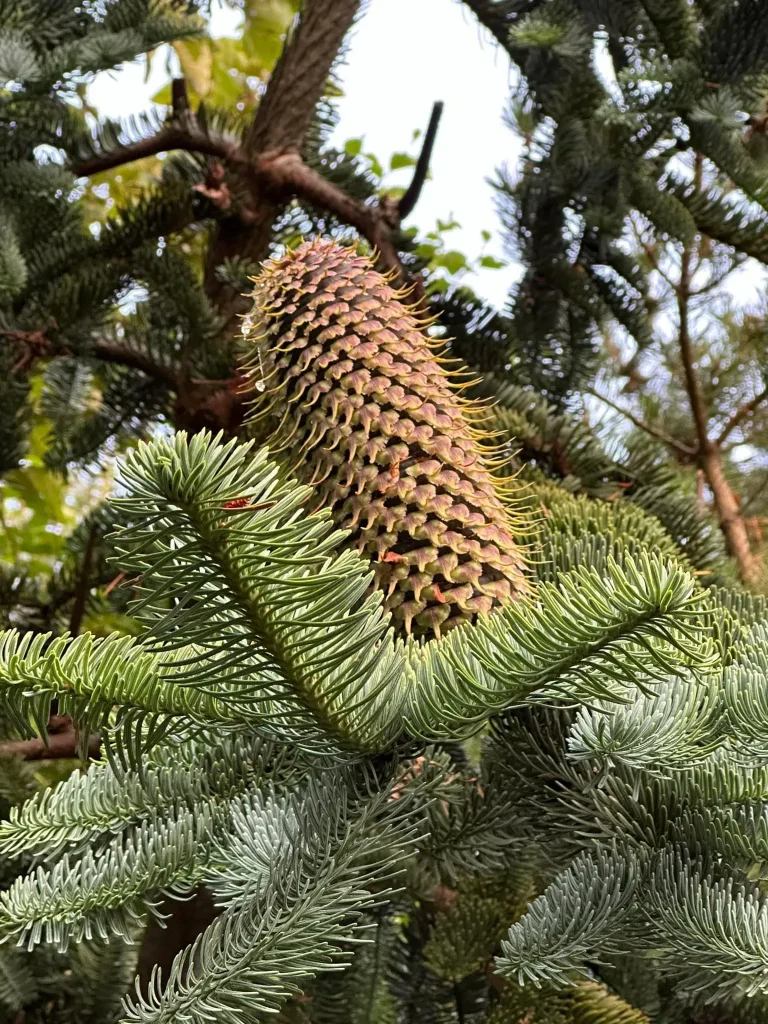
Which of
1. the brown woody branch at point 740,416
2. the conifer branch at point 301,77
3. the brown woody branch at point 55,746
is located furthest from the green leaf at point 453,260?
the brown woody branch at point 55,746

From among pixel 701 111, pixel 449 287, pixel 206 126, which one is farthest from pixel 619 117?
pixel 206 126

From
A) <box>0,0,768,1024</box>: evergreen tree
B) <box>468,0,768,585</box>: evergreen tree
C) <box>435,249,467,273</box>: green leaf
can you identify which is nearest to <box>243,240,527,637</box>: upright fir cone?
<box>0,0,768,1024</box>: evergreen tree

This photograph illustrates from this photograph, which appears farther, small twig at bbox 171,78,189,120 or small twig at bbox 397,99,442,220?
small twig at bbox 171,78,189,120

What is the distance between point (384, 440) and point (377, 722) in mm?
161

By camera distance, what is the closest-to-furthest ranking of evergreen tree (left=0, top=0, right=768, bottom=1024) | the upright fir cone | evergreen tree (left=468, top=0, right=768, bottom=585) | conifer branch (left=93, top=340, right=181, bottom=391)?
1. evergreen tree (left=0, top=0, right=768, bottom=1024)
2. the upright fir cone
3. evergreen tree (left=468, top=0, right=768, bottom=585)
4. conifer branch (left=93, top=340, right=181, bottom=391)

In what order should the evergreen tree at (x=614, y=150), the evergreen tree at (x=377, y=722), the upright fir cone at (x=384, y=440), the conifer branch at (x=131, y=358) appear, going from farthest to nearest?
the conifer branch at (x=131, y=358) → the evergreen tree at (x=614, y=150) → the upright fir cone at (x=384, y=440) → the evergreen tree at (x=377, y=722)

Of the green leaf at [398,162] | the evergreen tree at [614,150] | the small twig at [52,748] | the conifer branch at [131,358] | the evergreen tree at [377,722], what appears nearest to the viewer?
the evergreen tree at [377,722]

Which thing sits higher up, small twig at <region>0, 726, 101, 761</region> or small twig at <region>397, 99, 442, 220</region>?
small twig at <region>397, 99, 442, 220</region>

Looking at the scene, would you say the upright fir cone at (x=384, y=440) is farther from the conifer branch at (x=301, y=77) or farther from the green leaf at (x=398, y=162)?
the green leaf at (x=398, y=162)

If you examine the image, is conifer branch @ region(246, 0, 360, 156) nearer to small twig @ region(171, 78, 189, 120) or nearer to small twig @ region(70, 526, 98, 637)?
small twig @ region(171, 78, 189, 120)

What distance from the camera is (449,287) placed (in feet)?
2.99

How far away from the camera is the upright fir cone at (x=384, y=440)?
42cm

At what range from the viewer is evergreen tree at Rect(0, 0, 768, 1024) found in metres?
0.28

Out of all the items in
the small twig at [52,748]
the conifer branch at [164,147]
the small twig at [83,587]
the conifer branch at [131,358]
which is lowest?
the small twig at [52,748]
